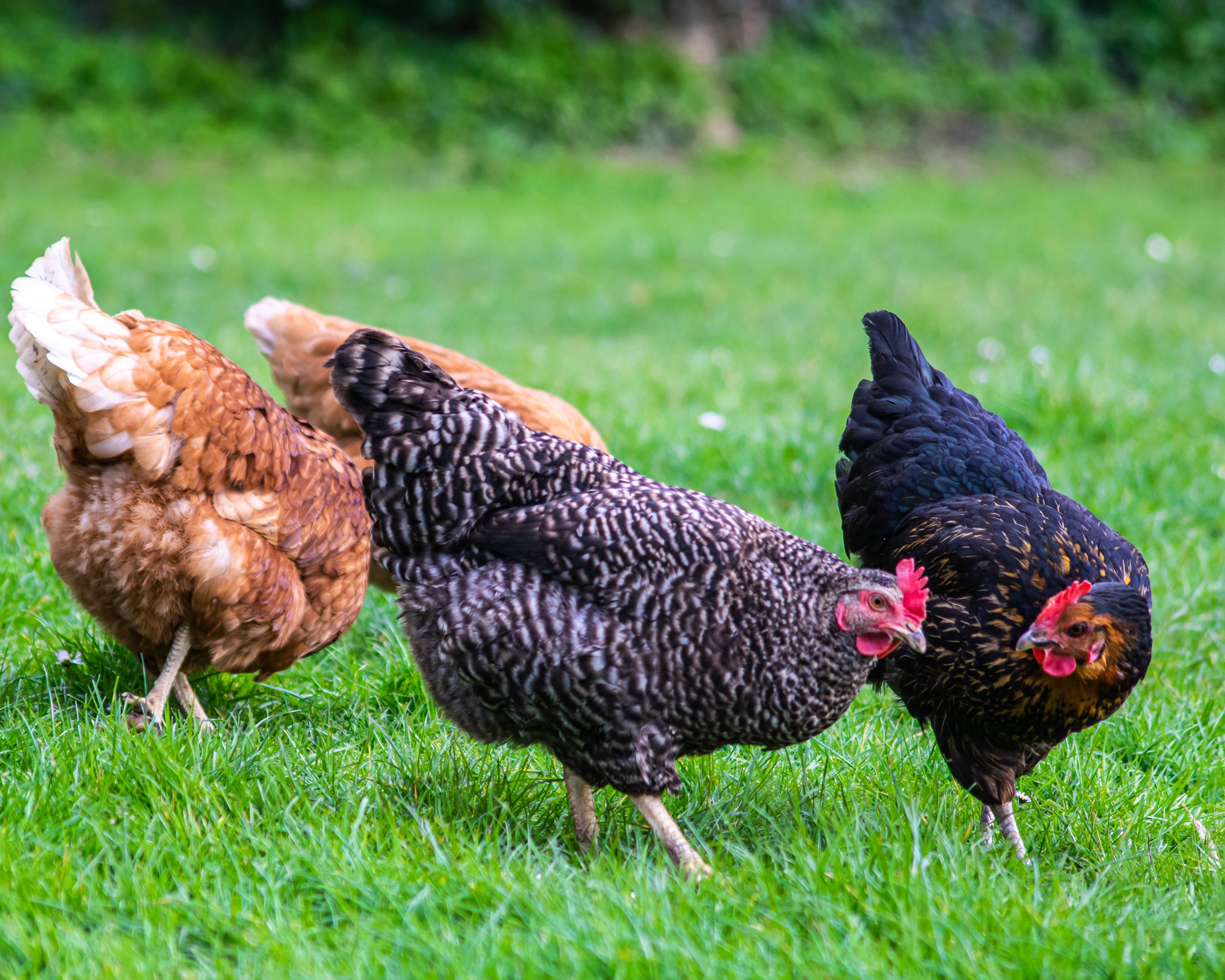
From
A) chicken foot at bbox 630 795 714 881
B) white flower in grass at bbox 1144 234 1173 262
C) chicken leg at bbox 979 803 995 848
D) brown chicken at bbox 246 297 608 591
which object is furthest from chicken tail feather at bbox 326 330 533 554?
white flower in grass at bbox 1144 234 1173 262

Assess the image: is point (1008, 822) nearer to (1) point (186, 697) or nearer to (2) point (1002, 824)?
(2) point (1002, 824)

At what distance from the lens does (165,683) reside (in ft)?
10.5

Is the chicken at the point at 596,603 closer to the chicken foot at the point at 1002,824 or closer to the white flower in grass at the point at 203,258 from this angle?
the chicken foot at the point at 1002,824

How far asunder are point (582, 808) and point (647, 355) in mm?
4548

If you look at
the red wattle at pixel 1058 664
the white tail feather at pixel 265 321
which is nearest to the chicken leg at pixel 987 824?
the red wattle at pixel 1058 664

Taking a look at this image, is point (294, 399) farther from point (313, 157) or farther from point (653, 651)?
point (313, 157)

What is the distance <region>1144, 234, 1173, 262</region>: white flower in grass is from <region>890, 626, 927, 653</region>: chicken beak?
28.3 ft

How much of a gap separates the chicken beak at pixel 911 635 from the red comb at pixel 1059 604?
360mm

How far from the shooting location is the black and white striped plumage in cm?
265

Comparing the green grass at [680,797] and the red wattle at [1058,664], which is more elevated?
the red wattle at [1058,664]

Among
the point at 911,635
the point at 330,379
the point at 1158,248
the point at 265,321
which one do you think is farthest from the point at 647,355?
the point at 1158,248

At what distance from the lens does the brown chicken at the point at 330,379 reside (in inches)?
163

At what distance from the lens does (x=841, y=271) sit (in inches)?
374

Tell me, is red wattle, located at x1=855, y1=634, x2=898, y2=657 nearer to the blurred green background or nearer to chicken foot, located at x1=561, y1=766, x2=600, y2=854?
the blurred green background
